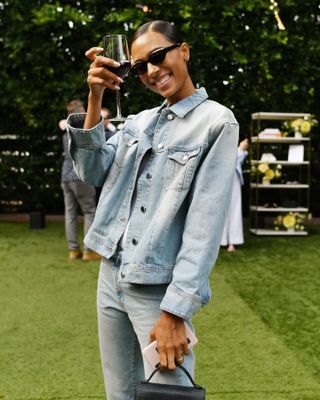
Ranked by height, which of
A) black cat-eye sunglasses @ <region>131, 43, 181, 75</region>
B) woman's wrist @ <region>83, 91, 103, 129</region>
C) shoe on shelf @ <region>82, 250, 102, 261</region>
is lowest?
shoe on shelf @ <region>82, 250, 102, 261</region>

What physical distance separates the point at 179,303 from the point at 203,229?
0.20 m

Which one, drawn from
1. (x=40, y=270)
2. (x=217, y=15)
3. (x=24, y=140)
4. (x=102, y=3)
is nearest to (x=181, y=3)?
Answer: (x=217, y=15)

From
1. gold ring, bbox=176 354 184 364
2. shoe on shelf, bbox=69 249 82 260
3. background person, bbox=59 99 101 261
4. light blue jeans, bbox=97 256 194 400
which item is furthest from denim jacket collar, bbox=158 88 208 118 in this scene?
shoe on shelf, bbox=69 249 82 260

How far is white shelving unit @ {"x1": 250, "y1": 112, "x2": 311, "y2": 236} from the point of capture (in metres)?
9.02

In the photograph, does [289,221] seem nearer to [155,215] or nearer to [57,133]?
[57,133]

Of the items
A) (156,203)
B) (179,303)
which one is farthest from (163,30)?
(179,303)

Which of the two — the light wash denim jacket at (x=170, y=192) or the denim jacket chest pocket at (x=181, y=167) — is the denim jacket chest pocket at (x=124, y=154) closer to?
the light wash denim jacket at (x=170, y=192)

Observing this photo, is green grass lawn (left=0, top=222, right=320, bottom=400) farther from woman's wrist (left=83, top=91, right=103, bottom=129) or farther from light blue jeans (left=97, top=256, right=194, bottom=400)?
woman's wrist (left=83, top=91, right=103, bottom=129)

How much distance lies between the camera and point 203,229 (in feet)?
5.03

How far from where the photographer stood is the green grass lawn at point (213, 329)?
10.8 ft

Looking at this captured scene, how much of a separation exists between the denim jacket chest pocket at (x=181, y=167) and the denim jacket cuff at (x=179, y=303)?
28cm

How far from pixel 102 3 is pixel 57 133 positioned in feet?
7.71

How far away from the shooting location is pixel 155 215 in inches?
63.0

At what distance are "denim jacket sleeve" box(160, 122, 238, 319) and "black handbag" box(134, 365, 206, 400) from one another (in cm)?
18
